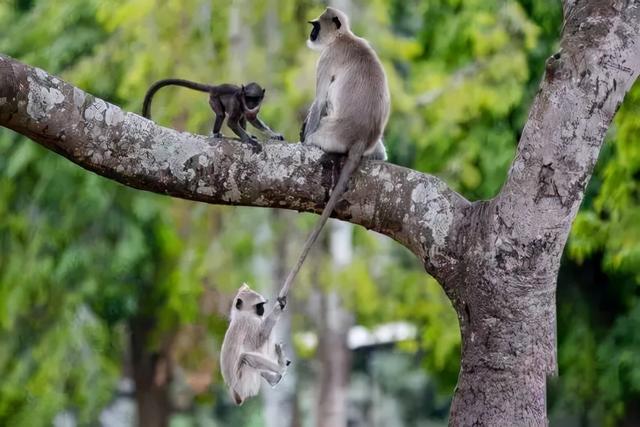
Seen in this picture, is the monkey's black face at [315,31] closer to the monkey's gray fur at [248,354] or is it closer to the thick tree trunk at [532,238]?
the monkey's gray fur at [248,354]

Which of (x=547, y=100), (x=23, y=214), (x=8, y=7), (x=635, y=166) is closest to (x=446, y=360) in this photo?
(x=635, y=166)

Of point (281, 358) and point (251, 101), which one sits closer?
point (281, 358)

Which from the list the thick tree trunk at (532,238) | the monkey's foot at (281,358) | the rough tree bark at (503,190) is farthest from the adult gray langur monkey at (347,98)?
the monkey's foot at (281,358)

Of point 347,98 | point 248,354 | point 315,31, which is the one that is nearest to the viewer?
point 248,354

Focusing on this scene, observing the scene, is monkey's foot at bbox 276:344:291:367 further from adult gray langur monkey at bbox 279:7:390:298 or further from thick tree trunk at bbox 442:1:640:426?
thick tree trunk at bbox 442:1:640:426

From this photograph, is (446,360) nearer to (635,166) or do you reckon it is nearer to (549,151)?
(635,166)

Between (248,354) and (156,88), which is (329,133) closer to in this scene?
(156,88)

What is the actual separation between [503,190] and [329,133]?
1.19 m

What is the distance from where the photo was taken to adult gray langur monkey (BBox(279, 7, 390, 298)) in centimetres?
615

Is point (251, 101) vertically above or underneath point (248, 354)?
above

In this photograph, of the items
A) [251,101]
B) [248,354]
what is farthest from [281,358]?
→ [251,101]

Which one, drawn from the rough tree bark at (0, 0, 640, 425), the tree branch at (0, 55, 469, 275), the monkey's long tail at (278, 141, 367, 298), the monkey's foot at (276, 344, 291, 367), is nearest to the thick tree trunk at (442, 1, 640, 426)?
the rough tree bark at (0, 0, 640, 425)

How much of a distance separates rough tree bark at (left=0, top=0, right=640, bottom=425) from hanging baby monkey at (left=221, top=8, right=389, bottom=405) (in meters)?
0.54

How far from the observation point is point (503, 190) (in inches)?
206
